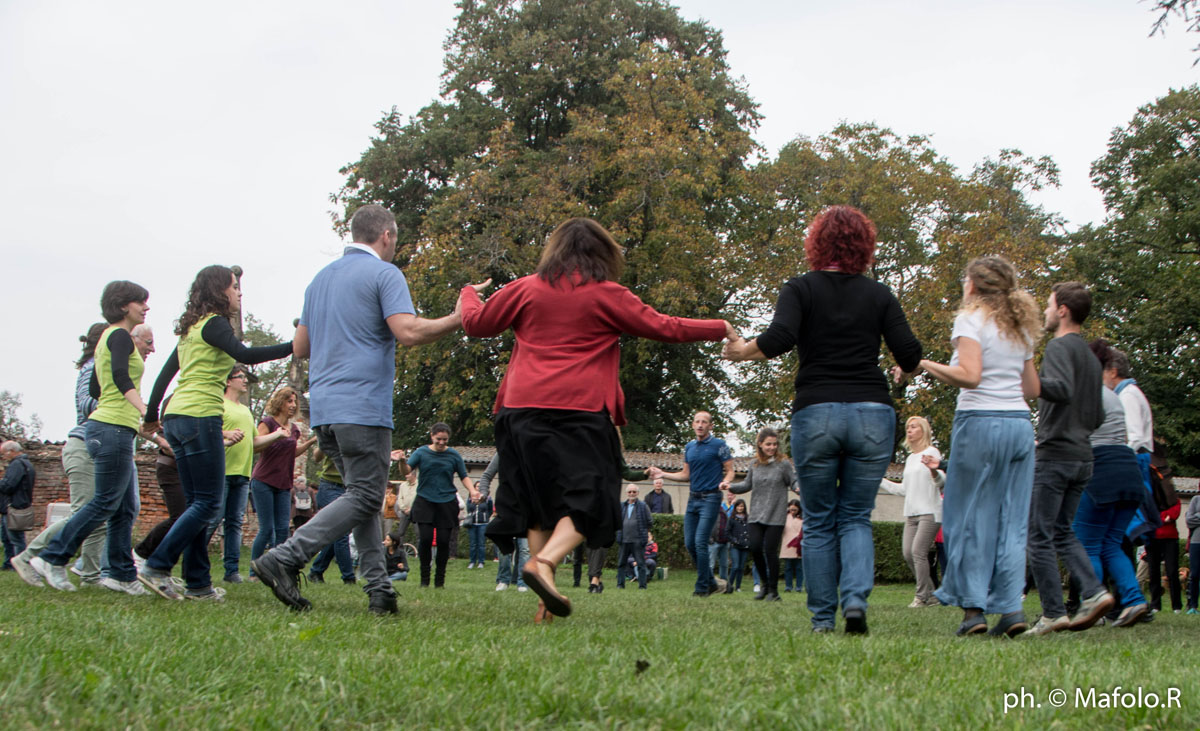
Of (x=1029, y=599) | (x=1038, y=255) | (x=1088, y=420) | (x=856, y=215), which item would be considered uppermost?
(x=1038, y=255)

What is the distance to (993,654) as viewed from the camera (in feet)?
14.0

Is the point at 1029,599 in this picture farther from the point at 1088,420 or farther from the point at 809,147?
the point at 809,147

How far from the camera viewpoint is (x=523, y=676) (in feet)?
10.3

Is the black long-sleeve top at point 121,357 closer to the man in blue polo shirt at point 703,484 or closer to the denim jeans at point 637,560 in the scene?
the man in blue polo shirt at point 703,484

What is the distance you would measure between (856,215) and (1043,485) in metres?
2.20

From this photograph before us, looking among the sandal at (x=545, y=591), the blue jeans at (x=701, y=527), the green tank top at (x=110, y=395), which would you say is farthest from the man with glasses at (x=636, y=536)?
the sandal at (x=545, y=591)

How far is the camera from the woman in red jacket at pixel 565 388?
5.48m

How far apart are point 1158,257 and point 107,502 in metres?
39.1

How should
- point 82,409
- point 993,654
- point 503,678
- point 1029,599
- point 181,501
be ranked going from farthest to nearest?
1. point 1029,599
2. point 181,501
3. point 82,409
4. point 993,654
5. point 503,678

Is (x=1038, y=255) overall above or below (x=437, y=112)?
below

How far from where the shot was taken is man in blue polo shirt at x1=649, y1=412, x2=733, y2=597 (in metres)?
12.8

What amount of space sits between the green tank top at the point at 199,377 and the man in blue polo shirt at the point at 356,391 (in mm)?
1224

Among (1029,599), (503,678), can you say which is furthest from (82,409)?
(1029,599)

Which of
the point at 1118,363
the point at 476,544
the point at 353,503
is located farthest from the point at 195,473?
the point at 476,544
